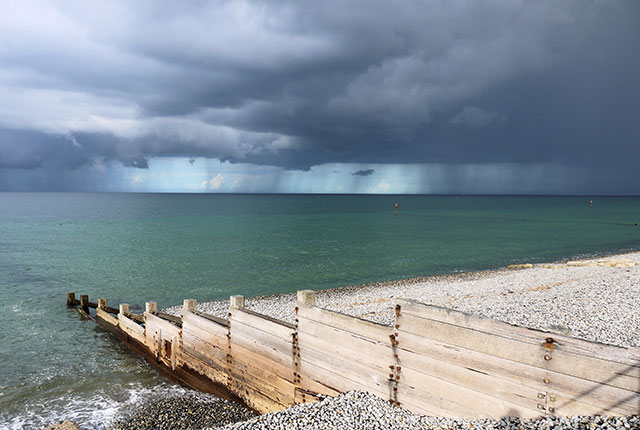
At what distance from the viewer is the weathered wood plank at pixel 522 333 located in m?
5.70

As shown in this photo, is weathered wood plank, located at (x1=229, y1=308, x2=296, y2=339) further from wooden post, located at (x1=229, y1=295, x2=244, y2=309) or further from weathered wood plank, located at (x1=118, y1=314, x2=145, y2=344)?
weathered wood plank, located at (x1=118, y1=314, x2=145, y2=344)

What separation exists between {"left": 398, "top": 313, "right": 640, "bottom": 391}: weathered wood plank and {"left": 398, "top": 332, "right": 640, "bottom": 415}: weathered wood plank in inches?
3.5

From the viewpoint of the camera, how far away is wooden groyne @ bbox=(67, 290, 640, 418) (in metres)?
5.99

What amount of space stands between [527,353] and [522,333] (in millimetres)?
325

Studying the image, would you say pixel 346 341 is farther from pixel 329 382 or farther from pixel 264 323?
pixel 264 323

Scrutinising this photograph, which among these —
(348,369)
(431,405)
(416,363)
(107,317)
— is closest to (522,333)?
(416,363)

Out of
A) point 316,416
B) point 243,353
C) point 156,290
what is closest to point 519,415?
point 316,416

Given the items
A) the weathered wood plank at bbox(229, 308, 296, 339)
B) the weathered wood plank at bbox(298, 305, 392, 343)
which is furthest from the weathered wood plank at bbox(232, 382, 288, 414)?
the weathered wood plank at bbox(298, 305, 392, 343)

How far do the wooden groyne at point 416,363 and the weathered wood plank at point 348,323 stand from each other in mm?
23

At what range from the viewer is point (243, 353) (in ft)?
36.6

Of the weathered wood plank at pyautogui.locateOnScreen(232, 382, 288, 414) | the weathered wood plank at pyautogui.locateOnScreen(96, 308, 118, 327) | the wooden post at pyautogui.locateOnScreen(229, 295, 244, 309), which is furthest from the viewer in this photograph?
the weathered wood plank at pyautogui.locateOnScreen(96, 308, 118, 327)

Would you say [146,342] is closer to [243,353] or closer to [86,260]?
[243,353]

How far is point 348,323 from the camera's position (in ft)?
29.5

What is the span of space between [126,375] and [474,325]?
44.3 feet
